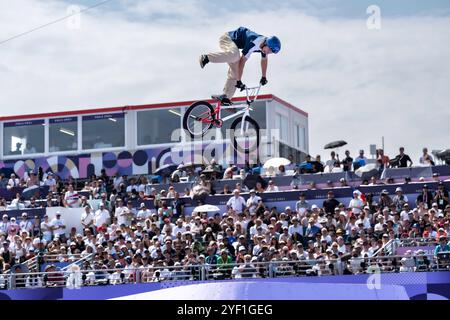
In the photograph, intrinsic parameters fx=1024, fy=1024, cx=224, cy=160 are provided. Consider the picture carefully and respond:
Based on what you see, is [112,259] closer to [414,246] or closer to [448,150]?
[414,246]

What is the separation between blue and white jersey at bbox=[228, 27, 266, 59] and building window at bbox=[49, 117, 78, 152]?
2812 cm

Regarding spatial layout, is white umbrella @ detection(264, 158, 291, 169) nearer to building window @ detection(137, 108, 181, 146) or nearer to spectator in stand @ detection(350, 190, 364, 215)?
spectator in stand @ detection(350, 190, 364, 215)

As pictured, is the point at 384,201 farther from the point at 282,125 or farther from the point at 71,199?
the point at 282,125

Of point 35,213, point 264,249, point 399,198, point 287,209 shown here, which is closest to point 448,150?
point 399,198

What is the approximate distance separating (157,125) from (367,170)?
1525cm

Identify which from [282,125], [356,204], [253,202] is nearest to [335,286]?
[356,204]

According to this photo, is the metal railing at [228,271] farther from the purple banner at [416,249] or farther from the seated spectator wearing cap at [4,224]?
the seated spectator wearing cap at [4,224]

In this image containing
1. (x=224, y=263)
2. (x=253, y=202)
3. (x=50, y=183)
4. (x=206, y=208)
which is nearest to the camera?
(x=224, y=263)

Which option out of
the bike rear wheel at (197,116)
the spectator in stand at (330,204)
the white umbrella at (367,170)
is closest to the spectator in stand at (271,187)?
the white umbrella at (367,170)

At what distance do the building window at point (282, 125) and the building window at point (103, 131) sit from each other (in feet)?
23.1

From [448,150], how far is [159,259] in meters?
10.1

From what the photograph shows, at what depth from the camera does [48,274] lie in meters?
28.0

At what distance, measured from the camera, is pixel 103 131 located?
4641cm

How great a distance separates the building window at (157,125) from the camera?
44.1m
